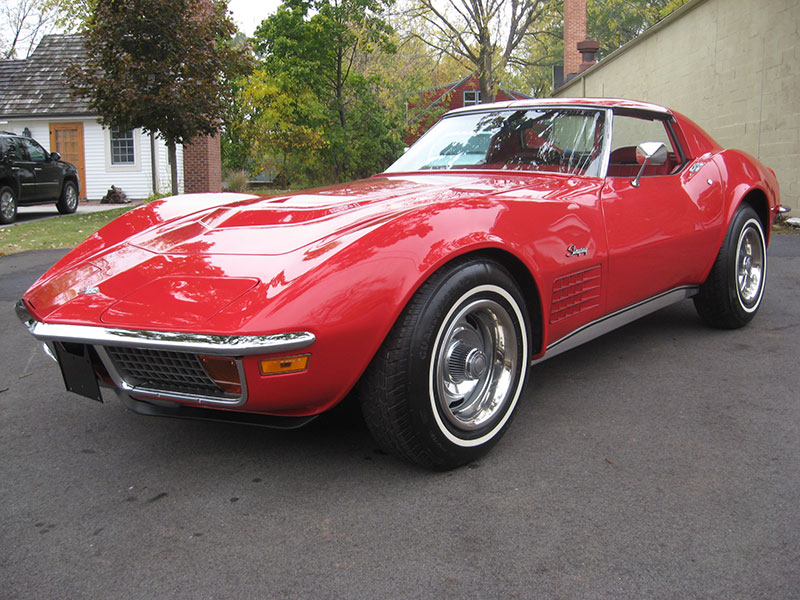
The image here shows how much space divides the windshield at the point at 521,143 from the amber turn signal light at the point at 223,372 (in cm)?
182

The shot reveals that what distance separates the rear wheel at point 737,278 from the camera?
375cm

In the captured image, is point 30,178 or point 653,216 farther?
point 30,178

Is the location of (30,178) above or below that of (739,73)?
below

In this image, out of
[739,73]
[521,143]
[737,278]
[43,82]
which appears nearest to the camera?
[521,143]

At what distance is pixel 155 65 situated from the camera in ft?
35.6

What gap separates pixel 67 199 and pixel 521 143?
13.0 m

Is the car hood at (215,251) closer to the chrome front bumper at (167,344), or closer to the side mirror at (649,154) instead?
the chrome front bumper at (167,344)

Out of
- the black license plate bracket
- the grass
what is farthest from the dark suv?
the black license plate bracket

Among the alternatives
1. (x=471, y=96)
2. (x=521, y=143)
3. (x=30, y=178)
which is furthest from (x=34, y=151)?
(x=471, y=96)

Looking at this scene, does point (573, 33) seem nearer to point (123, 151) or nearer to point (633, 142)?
point (123, 151)

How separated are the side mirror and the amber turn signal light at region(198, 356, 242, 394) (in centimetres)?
208

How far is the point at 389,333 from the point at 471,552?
668mm

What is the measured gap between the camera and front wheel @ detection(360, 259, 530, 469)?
2074mm

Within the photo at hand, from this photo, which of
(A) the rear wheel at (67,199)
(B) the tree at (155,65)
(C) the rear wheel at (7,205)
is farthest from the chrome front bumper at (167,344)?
(A) the rear wheel at (67,199)
